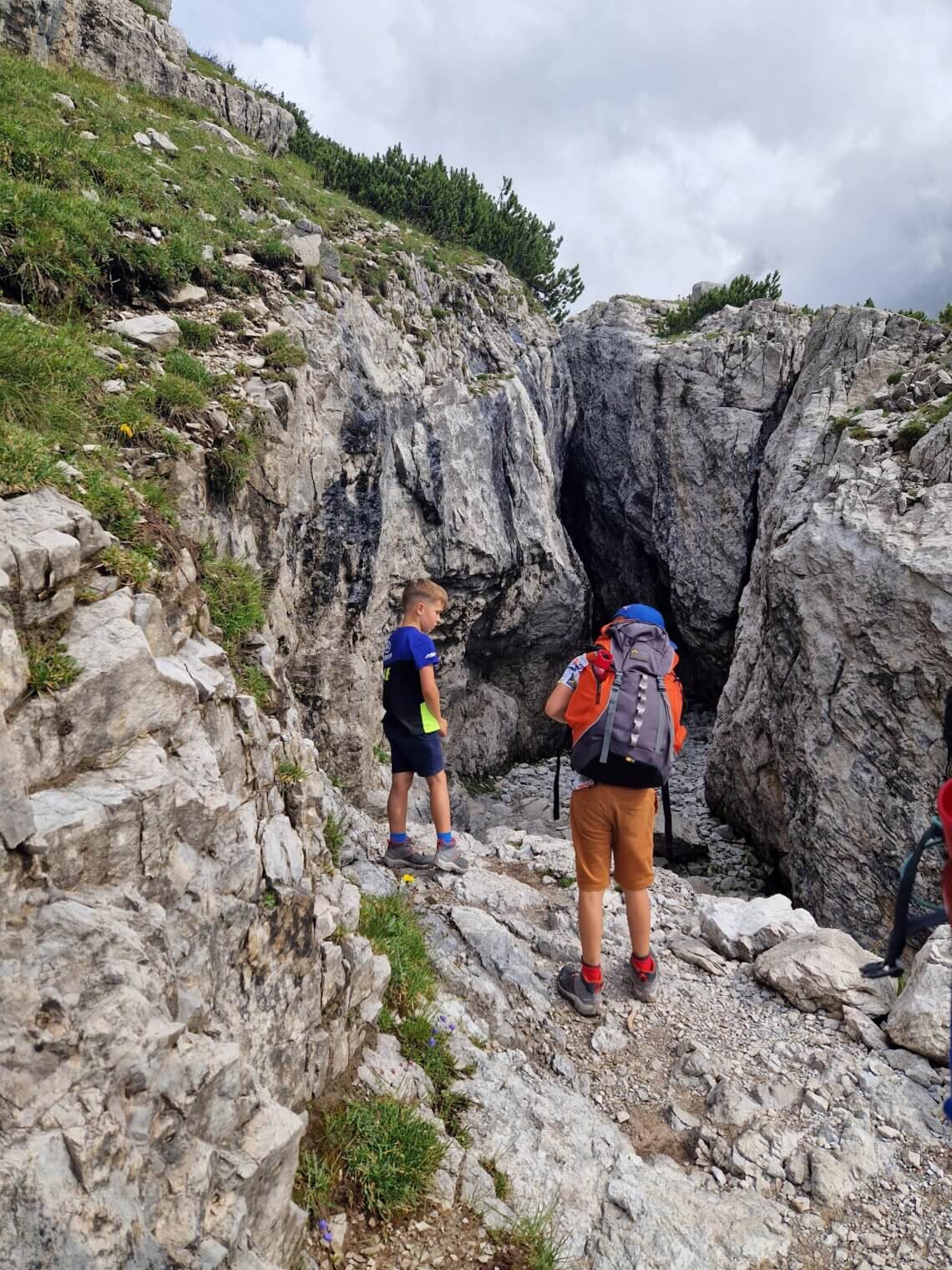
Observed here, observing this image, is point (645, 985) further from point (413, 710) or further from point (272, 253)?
point (272, 253)

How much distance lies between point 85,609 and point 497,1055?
467cm

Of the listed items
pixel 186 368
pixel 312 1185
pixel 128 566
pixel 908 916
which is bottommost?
pixel 312 1185

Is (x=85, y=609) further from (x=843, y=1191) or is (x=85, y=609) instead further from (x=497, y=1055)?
(x=843, y=1191)

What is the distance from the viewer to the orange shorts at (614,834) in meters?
5.66

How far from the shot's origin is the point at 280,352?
10.4 m

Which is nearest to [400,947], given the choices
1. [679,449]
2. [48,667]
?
[48,667]

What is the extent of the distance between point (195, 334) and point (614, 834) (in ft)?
29.8

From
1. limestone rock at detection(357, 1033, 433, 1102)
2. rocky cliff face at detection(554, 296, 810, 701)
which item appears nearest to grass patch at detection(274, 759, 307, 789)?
limestone rock at detection(357, 1033, 433, 1102)

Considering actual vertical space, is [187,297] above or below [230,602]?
above

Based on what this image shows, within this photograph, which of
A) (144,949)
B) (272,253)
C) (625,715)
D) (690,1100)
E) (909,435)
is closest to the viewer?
(144,949)

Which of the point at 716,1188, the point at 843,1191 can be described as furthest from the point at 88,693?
the point at 843,1191

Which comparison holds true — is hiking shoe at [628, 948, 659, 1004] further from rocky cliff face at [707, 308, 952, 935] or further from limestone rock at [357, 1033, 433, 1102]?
rocky cliff face at [707, 308, 952, 935]

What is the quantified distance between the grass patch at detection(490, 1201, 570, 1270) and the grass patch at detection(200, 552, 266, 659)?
4607mm

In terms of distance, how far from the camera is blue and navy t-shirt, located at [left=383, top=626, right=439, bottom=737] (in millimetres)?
7281
